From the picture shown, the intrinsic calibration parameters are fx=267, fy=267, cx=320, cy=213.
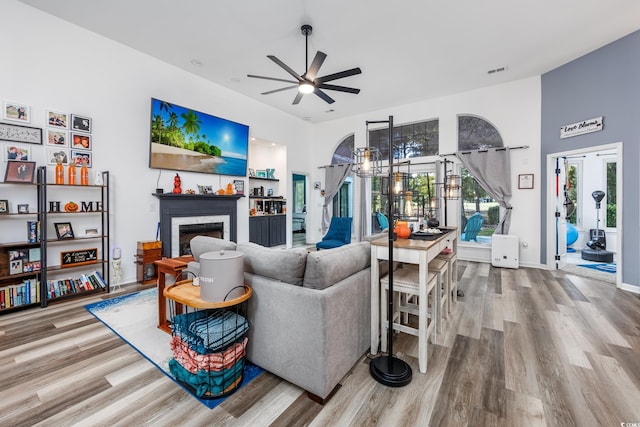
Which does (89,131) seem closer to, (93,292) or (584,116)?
(93,292)

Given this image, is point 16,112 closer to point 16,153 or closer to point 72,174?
point 16,153

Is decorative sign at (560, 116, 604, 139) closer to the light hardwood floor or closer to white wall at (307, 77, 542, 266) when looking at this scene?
white wall at (307, 77, 542, 266)

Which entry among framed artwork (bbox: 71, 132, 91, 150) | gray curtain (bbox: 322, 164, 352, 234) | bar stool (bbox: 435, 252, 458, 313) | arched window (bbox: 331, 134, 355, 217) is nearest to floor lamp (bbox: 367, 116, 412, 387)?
bar stool (bbox: 435, 252, 458, 313)

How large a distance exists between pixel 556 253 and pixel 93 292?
7.40 m

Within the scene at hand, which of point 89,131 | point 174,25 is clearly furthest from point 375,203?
point 89,131

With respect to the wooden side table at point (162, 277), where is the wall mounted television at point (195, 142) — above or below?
above

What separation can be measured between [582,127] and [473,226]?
7.69ft

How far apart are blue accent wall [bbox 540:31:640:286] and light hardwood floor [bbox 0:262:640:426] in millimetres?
1811

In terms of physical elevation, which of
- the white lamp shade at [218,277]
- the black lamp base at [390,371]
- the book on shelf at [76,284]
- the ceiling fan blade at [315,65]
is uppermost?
the ceiling fan blade at [315,65]

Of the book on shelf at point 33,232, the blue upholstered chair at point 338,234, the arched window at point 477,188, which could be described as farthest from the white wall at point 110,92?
the arched window at point 477,188

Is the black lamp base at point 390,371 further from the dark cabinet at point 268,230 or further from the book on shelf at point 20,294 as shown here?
the dark cabinet at point 268,230

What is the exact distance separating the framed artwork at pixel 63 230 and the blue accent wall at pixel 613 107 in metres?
7.58

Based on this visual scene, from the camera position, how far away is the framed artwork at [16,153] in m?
3.05

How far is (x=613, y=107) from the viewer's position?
13.0 feet
